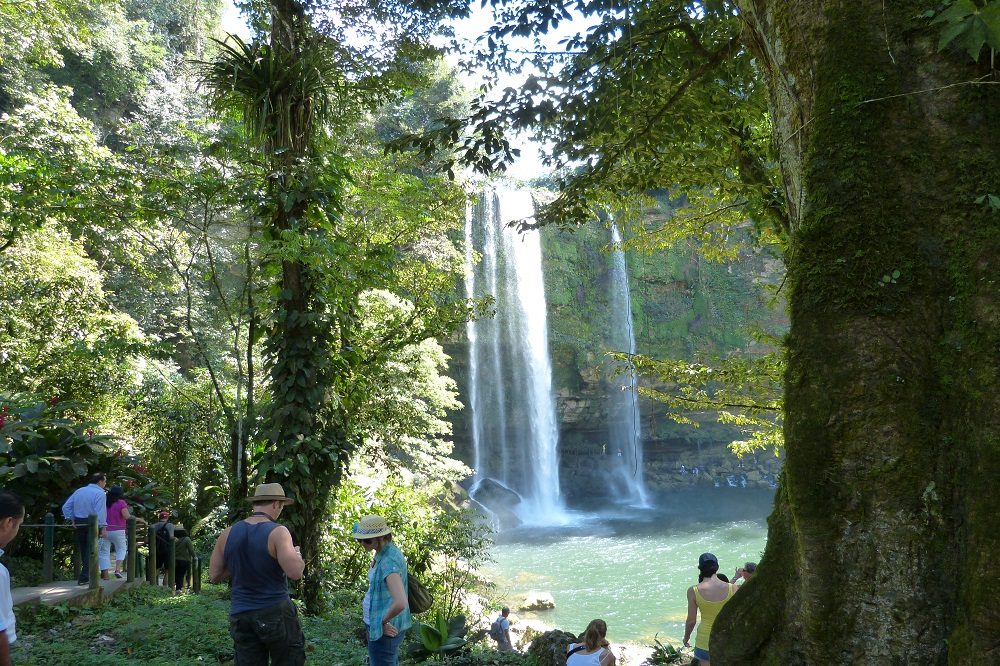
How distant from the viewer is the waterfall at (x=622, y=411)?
3269 cm

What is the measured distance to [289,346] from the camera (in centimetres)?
810

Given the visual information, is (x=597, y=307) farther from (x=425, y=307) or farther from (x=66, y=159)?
(x=66, y=159)

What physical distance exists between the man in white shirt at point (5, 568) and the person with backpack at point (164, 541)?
277 inches

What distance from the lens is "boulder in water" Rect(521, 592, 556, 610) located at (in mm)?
15469

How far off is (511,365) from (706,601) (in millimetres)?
25842

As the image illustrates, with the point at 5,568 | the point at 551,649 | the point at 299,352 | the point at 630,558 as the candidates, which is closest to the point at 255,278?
the point at 299,352

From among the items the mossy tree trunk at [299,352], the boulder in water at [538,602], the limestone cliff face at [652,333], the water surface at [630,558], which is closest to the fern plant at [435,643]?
the mossy tree trunk at [299,352]

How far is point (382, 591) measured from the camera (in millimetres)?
4180

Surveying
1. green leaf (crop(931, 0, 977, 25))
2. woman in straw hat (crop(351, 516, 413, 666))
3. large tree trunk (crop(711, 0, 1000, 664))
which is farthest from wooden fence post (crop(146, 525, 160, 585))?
green leaf (crop(931, 0, 977, 25))

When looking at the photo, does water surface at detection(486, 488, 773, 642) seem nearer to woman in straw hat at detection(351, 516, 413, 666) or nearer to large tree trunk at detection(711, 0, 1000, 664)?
woman in straw hat at detection(351, 516, 413, 666)

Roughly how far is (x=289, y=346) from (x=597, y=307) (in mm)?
26198

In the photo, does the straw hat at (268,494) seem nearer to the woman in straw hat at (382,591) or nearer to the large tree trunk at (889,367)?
the woman in straw hat at (382,591)

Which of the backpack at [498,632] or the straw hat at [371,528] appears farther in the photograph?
the backpack at [498,632]

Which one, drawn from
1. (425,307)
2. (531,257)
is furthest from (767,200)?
(531,257)
